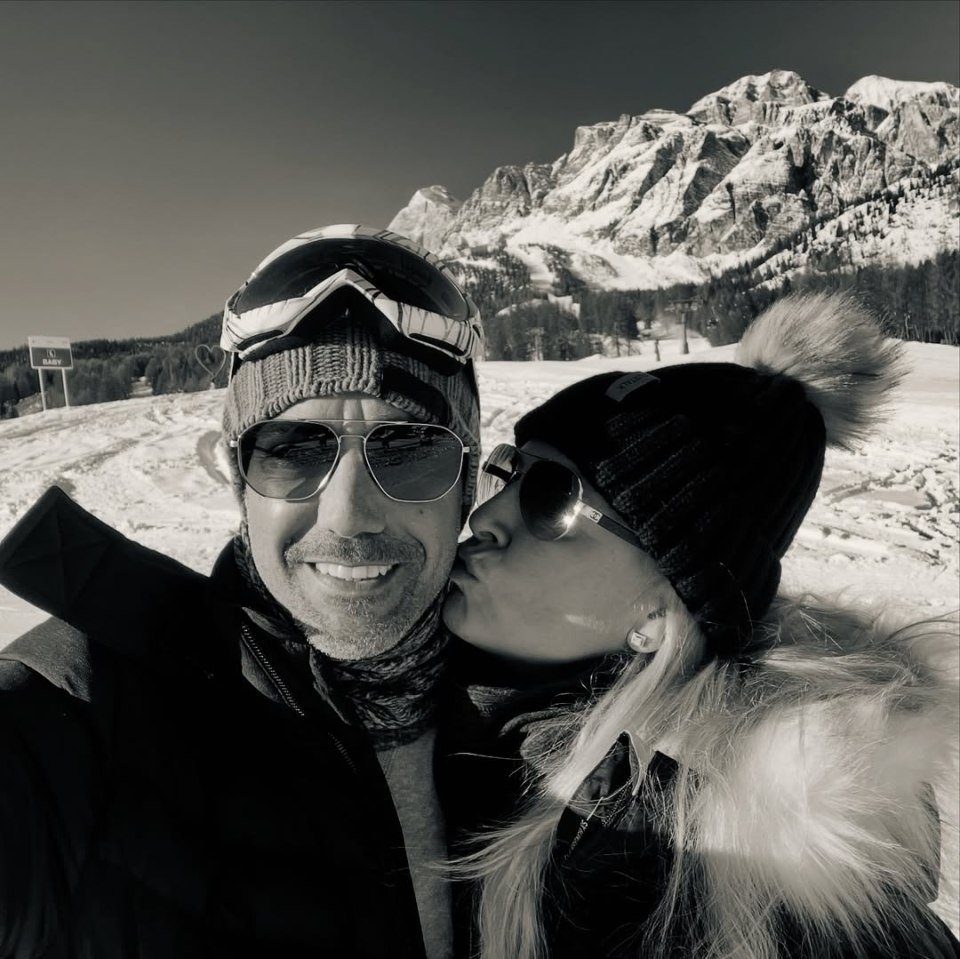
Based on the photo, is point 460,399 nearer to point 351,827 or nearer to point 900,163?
point 351,827

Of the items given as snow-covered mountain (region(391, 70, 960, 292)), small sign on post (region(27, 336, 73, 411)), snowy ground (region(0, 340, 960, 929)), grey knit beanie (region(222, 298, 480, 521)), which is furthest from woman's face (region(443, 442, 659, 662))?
snow-covered mountain (region(391, 70, 960, 292))

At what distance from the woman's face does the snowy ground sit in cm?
87

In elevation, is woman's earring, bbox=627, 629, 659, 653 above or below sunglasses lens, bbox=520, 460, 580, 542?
below

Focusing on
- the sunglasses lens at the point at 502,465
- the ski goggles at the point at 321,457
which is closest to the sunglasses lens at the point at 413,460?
the ski goggles at the point at 321,457

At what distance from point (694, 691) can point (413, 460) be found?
823mm

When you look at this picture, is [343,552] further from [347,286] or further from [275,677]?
[347,286]

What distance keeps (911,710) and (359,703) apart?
119cm

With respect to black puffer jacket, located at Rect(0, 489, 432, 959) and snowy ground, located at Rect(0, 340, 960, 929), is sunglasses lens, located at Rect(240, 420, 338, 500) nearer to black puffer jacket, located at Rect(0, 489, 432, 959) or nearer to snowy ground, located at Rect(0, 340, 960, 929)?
black puffer jacket, located at Rect(0, 489, 432, 959)

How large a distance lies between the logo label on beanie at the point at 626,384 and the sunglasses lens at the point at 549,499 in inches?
8.9

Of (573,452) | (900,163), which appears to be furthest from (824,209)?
(573,452)

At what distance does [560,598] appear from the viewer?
5.77ft

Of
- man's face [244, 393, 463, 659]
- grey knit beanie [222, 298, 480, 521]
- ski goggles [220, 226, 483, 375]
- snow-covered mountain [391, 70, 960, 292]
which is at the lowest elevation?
man's face [244, 393, 463, 659]

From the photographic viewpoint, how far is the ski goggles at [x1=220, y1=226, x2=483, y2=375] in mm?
1586

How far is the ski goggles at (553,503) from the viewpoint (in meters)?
1.74
